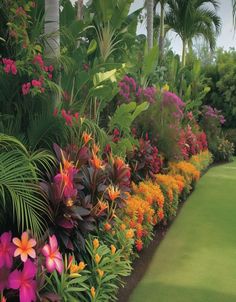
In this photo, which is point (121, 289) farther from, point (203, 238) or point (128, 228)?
point (203, 238)

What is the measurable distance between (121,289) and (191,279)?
0.78m

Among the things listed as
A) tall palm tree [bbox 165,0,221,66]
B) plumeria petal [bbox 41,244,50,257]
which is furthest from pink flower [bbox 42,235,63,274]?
tall palm tree [bbox 165,0,221,66]

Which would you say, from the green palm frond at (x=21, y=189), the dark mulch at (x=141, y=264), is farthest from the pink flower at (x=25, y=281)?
the dark mulch at (x=141, y=264)

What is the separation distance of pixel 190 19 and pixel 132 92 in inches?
334

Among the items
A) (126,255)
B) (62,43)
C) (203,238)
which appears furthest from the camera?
(203,238)

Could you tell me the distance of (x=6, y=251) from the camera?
2.35 m

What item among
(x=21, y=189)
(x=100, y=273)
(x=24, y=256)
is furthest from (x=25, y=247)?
(x=100, y=273)

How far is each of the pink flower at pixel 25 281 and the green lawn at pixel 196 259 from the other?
1760 millimetres

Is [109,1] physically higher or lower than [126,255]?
higher

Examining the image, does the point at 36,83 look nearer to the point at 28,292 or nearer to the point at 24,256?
the point at 24,256

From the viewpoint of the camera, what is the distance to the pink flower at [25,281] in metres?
2.26

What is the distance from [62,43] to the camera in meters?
5.15

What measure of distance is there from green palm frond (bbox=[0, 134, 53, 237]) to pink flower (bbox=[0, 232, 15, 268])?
0.54ft

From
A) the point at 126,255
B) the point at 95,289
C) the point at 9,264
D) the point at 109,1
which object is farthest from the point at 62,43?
the point at 9,264
